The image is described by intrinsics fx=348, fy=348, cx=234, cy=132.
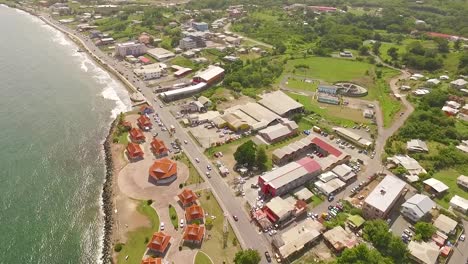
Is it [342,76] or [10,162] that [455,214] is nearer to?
[342,76]

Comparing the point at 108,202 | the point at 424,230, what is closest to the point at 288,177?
the point at 424,230

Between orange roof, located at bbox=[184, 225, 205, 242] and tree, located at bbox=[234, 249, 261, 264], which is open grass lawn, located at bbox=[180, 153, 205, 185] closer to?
orange roof, located at bbox=[184, 225, 205, 242]

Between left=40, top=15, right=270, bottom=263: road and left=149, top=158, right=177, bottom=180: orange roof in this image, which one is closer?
left=40, top=15, right=270, bottom=263: road

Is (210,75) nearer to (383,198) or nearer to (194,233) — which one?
(194,233)

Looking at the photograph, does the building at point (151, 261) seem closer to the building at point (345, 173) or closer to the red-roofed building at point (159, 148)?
the red-roofed building at point (159, 148)

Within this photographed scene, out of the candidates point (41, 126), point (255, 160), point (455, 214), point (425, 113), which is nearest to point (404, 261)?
point (455, 214)

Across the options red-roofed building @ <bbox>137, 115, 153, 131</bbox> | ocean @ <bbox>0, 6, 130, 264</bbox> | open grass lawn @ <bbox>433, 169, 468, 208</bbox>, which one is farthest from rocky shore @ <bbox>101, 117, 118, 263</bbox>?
open grass lawn @ <bbox>433, 169, 468, 208</bbox>
